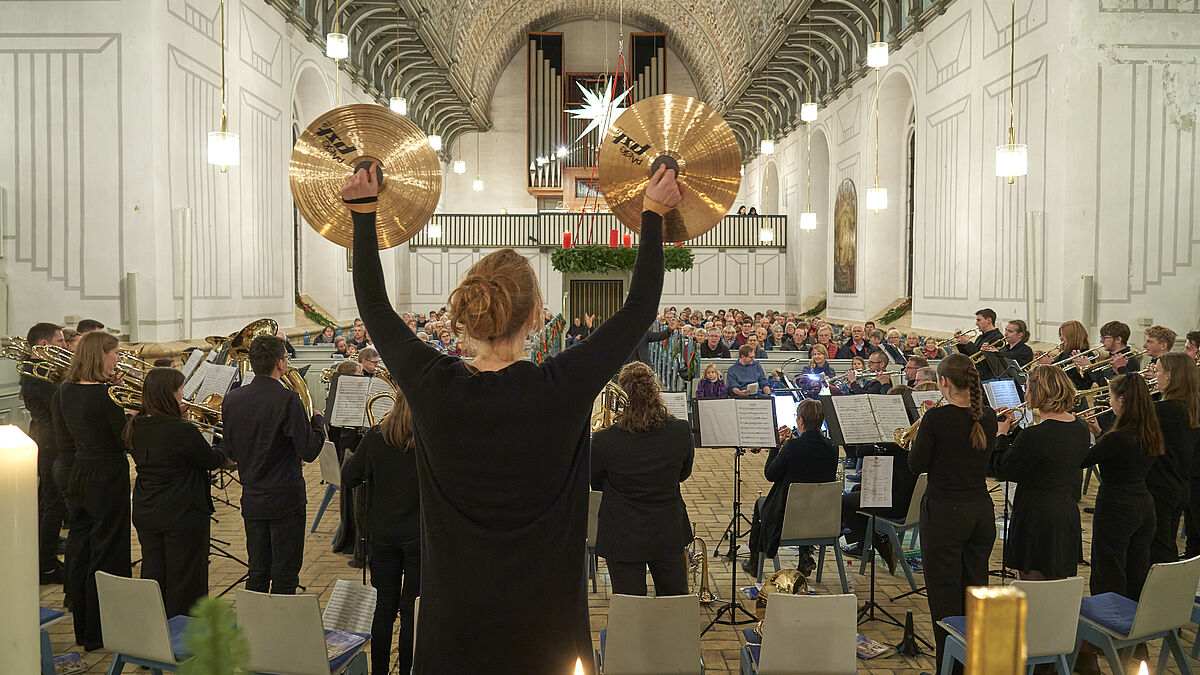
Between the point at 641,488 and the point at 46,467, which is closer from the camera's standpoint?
the point at 641,488

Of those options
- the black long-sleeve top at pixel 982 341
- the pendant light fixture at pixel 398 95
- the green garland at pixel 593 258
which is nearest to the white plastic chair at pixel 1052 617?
the black long-sleeve top at pixel 982 341

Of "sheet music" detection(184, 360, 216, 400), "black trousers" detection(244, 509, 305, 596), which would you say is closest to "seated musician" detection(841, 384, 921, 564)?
"black trousers" detection(244, 509, 305, 596)

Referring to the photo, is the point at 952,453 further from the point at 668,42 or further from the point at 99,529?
the point at 668,42

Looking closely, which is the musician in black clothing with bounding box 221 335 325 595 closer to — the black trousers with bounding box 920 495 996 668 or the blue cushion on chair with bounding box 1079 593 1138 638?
the black trousers with bounding box 920 495 996 668

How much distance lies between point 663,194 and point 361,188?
561mm

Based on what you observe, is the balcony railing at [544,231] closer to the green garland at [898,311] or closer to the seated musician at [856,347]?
the green garland at [898,311]

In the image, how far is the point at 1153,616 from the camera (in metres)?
3.29

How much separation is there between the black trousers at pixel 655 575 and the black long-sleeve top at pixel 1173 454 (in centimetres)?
237

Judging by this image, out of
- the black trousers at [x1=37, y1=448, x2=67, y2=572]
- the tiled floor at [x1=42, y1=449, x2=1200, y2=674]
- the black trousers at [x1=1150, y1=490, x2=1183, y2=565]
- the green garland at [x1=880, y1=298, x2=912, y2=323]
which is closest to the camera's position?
the tiled floor at [x1=42, y1=449, x2=1200, y2=674]

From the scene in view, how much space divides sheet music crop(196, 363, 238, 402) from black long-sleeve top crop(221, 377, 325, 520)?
1.12 m

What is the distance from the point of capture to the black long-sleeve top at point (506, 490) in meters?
1.46

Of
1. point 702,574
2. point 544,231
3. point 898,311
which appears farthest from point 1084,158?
point 544,231

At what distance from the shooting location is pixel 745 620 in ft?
15.6

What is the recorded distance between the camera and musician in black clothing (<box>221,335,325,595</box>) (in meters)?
3.95
